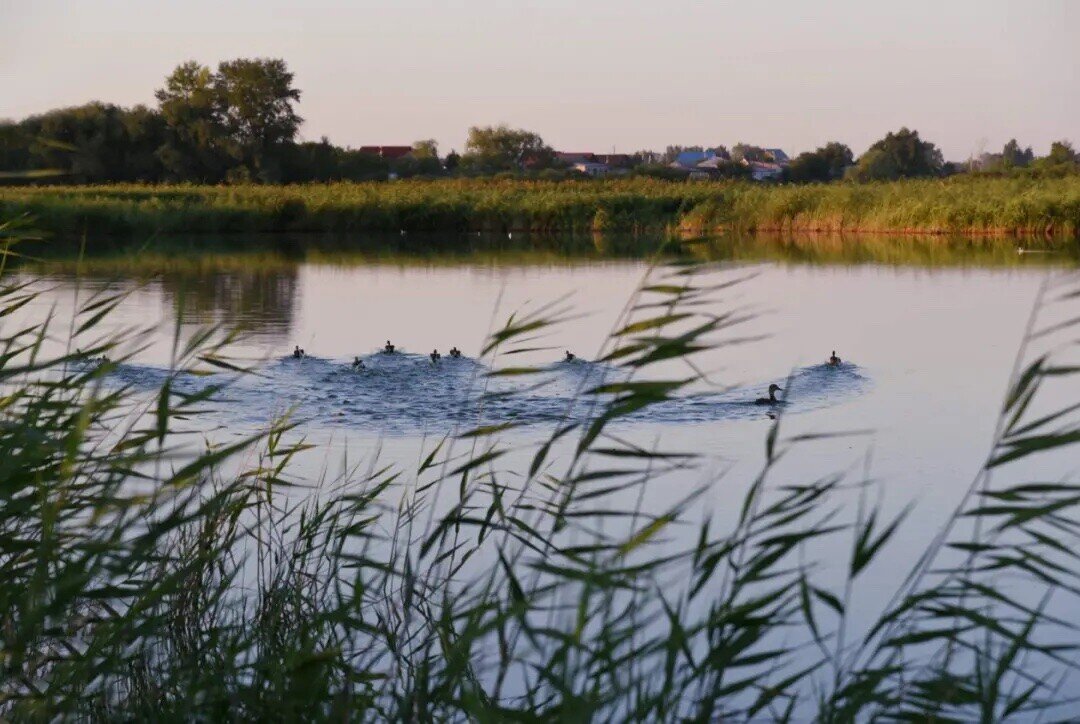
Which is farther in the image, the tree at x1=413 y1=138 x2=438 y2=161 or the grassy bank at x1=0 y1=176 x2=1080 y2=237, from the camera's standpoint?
the tree at x1=413 y1=138 x2=438 y2=161

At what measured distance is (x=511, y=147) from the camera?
72.1m

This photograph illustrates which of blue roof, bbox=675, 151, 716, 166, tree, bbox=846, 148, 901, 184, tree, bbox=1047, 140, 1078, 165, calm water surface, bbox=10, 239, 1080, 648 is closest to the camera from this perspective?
calm water surface, bbox=10, 239, 1080, 648

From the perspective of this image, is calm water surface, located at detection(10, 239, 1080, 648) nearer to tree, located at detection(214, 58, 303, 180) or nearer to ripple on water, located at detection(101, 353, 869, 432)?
ripple on water, located at detection(101, 353, 869, 432)

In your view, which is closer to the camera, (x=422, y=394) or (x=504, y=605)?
(x=504, y=605)

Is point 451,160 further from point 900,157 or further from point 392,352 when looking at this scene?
point 392,352

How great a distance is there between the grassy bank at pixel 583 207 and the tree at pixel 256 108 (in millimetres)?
7516

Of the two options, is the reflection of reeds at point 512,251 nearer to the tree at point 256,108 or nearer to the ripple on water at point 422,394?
the ripple on water at point 422,394

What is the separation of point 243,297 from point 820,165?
157 feet

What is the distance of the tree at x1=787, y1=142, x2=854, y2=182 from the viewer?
60.4 m

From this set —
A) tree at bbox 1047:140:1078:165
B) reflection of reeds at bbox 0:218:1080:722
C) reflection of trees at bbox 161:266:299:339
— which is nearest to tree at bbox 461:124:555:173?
tree at bbox 1047:140:1078:165

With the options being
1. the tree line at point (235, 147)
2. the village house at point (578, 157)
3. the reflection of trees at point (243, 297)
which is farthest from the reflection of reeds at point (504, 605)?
the village house at point (578, 157)

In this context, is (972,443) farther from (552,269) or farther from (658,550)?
(552,269)

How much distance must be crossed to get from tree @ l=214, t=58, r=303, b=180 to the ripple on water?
121 ft

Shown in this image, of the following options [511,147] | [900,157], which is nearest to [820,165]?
[900,157]
